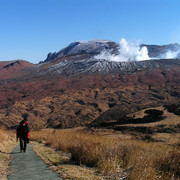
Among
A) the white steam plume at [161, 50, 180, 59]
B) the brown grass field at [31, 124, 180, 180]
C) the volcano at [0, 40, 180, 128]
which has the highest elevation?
the white steam plume at [161, 50, 180, 59]

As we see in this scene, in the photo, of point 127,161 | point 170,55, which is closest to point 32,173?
point 127,161

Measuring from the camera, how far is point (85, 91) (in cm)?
6194

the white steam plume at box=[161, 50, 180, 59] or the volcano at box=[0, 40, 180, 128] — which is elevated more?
the white steam plume at box=[161, 50, 180, 59]

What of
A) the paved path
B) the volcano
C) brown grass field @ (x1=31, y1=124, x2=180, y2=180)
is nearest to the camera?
brown grass field @ (x1=31, y1=124, x2=180, y2=180)

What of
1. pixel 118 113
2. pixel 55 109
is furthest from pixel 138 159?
pixel 55 109

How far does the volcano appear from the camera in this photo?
46.2 m

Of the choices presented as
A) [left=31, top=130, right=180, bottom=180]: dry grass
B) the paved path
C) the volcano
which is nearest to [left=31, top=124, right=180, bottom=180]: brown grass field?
[left=31, top=130, right=180, bottom=180]: dry grass

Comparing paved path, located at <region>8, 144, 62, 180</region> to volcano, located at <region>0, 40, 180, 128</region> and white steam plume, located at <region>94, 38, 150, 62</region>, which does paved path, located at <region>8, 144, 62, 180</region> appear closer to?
volcano, located at <region>0, 40, 180, 128</region>

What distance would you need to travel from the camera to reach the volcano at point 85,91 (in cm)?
4616

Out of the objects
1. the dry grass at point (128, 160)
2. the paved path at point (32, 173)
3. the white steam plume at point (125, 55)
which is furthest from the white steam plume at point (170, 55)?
the paved path at point (32, 173)

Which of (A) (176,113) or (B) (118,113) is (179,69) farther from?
(A) (176,113)

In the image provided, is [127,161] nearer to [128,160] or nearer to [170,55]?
[128,160]

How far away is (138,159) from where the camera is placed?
589 centimetres

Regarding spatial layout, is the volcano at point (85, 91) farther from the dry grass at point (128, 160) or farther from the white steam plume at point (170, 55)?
the white steam plume at point (170, 55)
